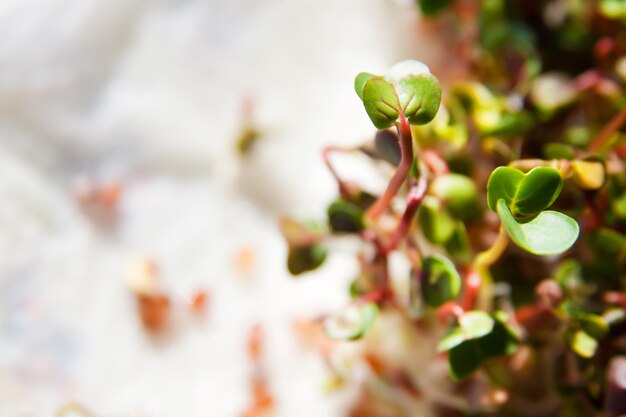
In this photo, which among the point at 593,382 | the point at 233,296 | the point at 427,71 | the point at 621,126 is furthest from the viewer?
the point at 233,296

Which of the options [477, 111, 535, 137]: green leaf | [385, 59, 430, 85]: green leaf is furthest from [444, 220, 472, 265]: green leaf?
[385, 59, 430, 85]: green leaf

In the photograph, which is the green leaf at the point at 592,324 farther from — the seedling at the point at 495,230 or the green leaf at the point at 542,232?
the green leaf at the point at 542,232

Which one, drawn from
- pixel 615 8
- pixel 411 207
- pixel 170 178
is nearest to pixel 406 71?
pixel 411 207

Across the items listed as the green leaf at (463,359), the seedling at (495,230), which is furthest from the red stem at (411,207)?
the green leaf at (463,359)

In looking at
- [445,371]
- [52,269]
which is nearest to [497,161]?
[445,371]

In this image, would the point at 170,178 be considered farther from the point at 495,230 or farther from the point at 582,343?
the point at 582,343

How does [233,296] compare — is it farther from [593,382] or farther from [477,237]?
[593,382]

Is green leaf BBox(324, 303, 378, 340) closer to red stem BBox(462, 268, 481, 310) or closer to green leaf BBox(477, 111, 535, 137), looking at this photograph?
red stem BBox(462, 268, 481, 310)

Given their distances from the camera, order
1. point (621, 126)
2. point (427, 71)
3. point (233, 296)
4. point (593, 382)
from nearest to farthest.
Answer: point (427, 71) < point (593, 382) < point (621, 126) < point (233, 296)
